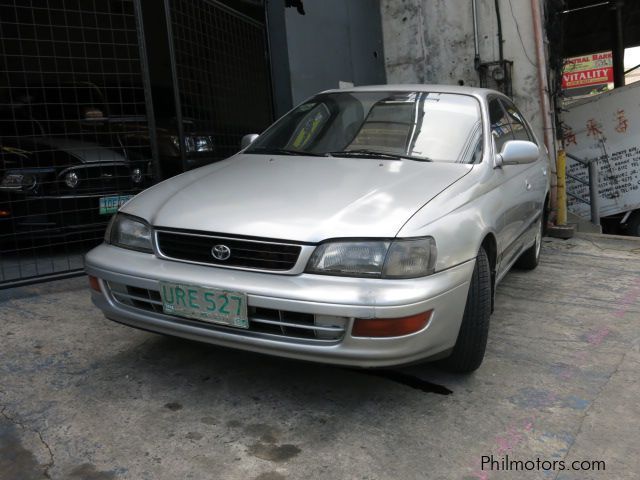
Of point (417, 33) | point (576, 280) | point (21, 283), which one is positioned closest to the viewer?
point (21, 283)

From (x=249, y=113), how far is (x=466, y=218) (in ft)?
15.1

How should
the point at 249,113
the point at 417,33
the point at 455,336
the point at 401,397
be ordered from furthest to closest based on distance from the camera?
the point at 417,33 < the point at 249,113 < the point at 401,397 < the point at 455,336

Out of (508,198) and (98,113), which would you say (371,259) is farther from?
(98,113)

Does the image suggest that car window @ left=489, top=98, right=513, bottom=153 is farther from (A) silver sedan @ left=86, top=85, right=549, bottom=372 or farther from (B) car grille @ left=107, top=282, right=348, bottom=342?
(B) car grille @ left=107, top=282, right=348, bottom=342

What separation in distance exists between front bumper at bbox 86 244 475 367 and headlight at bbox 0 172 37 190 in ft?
9.46

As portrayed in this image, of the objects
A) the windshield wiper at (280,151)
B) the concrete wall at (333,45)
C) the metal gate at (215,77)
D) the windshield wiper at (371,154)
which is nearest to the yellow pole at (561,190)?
the concrete wall at (333,45)

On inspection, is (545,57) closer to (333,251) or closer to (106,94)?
(106,94)

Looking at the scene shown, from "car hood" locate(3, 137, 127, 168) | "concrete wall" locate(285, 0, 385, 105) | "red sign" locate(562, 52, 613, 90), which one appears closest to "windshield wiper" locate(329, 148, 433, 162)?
"car hood" locate(3, 137, 127, 168)

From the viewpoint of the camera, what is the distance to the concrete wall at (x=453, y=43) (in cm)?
729

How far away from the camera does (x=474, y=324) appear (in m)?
2.72

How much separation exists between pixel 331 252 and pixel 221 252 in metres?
0.48

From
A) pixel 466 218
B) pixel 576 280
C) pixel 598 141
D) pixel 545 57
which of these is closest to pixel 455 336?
pixel 466 218

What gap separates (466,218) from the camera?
2.70 metres

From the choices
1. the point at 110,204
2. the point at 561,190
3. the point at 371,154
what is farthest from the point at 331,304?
the point at 561,190
